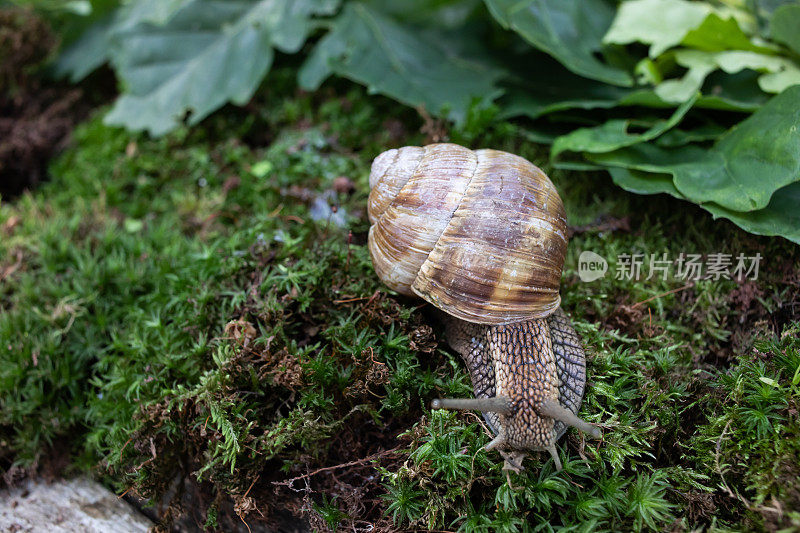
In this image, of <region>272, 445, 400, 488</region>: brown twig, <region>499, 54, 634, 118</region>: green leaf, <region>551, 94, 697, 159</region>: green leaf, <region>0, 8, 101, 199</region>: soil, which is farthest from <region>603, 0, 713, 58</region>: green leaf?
<region>0, 8, 101, 199</region>: soil

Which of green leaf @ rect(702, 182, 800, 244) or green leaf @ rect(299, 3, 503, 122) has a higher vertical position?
green leaf @ rect(299, 3, 503, 122)

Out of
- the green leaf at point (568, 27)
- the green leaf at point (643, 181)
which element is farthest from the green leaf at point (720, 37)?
the green leaf at point (643, 181)

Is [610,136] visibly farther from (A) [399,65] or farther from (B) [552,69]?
(A) [399,65]

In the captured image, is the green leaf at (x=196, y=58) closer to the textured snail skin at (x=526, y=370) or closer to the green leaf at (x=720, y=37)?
the green leaf at (x=720, y=37)

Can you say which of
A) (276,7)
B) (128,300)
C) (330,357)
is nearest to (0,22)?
(276,7)

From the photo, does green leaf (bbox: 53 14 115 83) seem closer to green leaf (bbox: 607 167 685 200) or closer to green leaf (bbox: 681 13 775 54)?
green leaf (bbox: 607 167 685 200)
